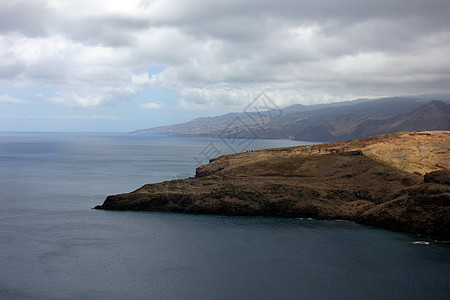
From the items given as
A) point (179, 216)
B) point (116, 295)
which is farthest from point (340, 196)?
point (116, 295)

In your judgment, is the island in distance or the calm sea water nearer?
the calm sea water

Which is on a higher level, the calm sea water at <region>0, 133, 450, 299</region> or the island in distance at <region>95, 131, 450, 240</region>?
the island in distance at <region>95, 131, 450, 240</region>

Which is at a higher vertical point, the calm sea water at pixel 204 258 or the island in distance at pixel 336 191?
the island in distance at pixel 336 191

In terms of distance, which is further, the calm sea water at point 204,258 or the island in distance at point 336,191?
the island in distance at point 336,191

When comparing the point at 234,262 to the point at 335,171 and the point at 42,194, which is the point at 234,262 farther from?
the point at 42,194

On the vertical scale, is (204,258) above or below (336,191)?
below

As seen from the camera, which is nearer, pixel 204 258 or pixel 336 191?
pixel 204 258
